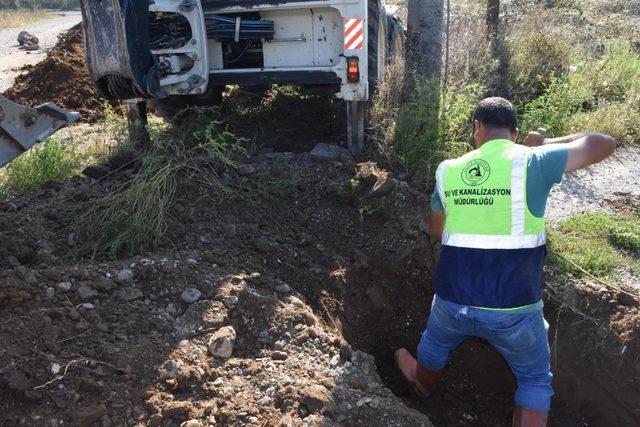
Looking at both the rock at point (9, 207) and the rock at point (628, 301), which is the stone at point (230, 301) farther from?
the rock at point (628, 301)

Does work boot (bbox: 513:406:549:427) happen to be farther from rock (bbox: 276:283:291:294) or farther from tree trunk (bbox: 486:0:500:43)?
tree trunk (bbox: 486:0:500:43)

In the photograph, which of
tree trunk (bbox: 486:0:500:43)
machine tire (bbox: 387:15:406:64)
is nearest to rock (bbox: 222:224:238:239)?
machine tire (bbox: 387:15:406:64)

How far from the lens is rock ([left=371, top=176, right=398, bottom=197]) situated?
4.61 m

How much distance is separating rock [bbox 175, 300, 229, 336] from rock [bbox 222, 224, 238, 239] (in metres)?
0.86

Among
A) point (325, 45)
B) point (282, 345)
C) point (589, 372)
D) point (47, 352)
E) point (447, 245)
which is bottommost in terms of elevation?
point (589, 372)

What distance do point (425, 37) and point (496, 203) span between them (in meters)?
3.86

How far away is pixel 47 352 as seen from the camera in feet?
9.46

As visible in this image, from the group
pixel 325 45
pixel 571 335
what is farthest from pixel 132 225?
pixel 571 335

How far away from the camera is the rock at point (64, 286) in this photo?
128 inches

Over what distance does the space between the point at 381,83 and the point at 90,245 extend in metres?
3.19

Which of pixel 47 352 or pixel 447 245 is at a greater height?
pixel 447 245

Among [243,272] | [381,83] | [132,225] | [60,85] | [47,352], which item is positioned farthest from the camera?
[60,85]

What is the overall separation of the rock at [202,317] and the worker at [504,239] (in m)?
1.15

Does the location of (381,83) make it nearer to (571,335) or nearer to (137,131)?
(137,131)
